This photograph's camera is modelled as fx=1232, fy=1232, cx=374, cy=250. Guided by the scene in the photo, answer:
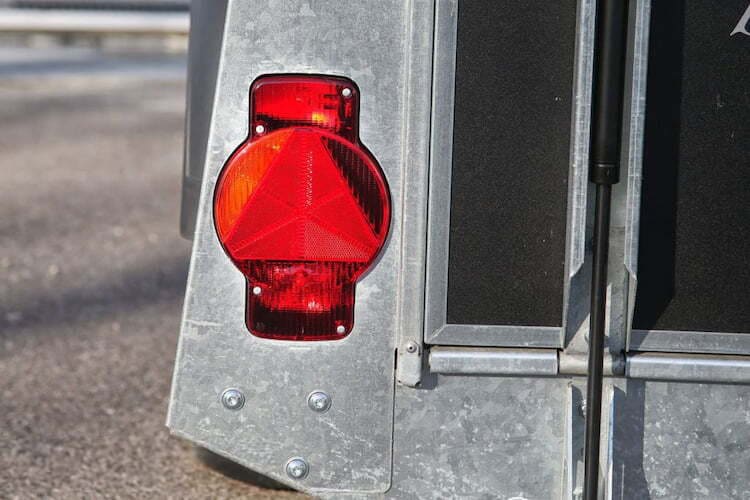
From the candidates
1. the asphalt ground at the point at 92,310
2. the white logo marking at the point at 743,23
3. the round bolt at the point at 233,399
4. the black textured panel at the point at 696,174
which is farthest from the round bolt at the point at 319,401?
the asphalt ground at the point at 92,310

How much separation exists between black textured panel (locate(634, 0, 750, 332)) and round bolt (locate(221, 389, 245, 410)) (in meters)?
0.70

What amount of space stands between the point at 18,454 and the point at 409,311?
82.6 inches

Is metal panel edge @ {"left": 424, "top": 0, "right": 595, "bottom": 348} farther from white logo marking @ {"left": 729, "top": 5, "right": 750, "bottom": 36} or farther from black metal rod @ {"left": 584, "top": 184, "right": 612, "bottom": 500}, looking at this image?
white logo marking @ {"left": 729, "top": 5, "right": 750, "bottom": 36}

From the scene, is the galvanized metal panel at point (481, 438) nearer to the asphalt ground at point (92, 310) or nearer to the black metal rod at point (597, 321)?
the black metal rod at point (597, 321)

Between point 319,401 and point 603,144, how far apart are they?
0.65 metres

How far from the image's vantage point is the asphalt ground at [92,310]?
3672 mm

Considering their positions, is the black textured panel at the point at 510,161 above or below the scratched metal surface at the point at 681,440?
above

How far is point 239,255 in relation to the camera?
2.13 m

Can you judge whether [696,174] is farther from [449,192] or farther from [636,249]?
[449,192]

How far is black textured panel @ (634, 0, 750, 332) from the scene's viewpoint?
2.00m

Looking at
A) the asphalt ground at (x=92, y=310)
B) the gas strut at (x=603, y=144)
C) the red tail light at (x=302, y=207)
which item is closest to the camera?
the gas strut at (x=603, y=144)

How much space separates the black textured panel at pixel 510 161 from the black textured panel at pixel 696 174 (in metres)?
0.15

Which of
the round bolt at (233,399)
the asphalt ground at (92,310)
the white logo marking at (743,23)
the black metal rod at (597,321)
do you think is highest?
the white logo marking at (743,23)

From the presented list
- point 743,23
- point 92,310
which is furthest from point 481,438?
point 92,310
